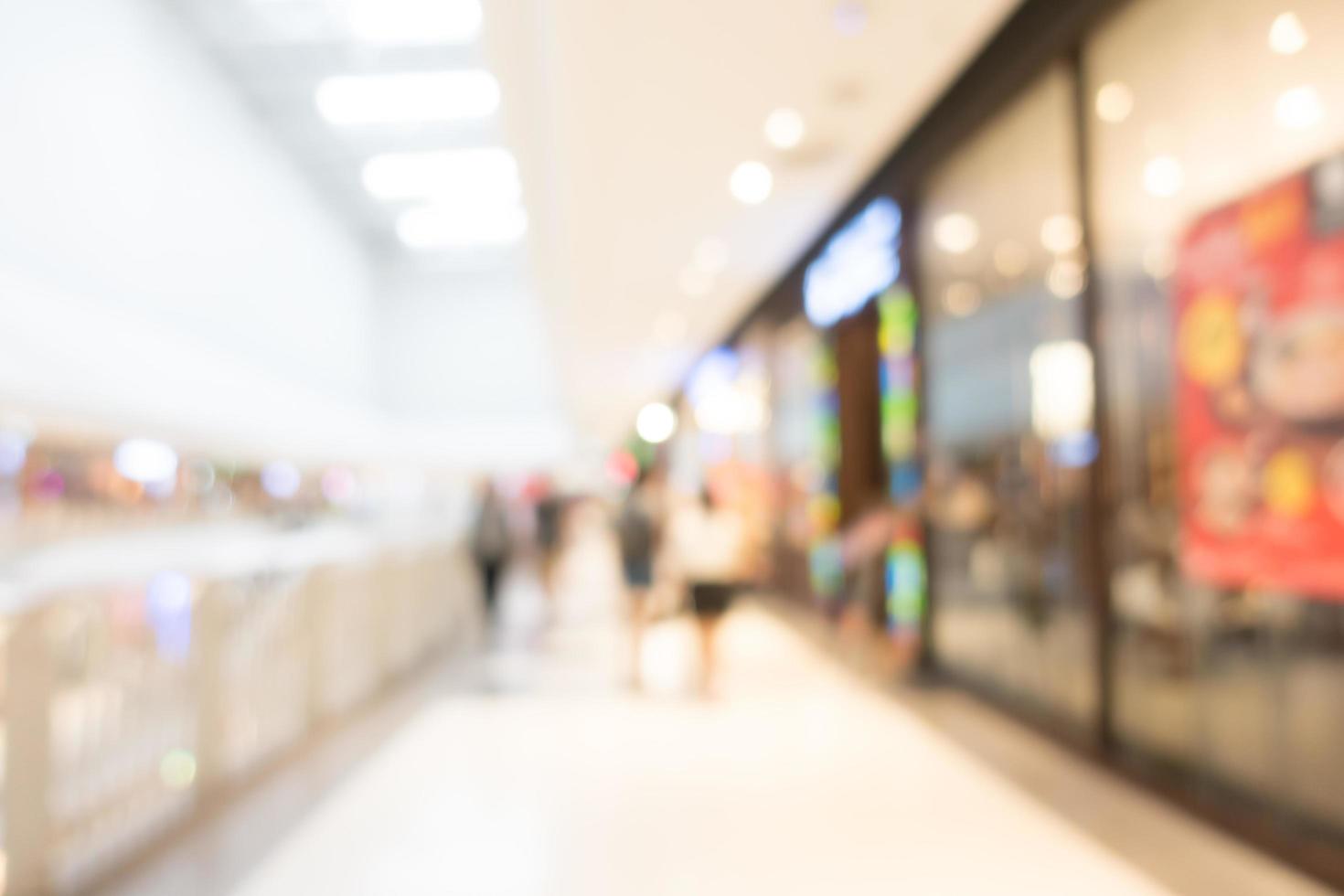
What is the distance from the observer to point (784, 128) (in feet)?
16.7

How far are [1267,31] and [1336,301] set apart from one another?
98cm

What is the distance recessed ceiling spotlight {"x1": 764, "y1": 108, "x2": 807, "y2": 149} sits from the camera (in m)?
4.89

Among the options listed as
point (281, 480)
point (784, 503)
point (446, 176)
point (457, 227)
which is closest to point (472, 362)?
point (457, 227)

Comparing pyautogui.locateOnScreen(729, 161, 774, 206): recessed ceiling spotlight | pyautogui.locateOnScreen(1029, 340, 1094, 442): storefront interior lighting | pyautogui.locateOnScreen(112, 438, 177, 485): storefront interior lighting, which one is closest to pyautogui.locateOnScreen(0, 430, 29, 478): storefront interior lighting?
pyautogui.locateOnScreen(112, 438, 177, 485): storefront interior lighting

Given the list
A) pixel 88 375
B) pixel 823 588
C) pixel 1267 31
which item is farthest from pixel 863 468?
pixel 88 375

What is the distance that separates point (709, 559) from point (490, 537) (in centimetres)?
187

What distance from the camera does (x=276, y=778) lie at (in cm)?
391

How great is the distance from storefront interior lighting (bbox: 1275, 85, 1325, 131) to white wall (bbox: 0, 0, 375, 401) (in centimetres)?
651

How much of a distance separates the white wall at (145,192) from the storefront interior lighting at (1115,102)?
20.1 feet

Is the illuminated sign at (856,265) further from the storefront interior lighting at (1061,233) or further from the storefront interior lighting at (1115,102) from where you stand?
the storefront interior lighting at (1115,102)

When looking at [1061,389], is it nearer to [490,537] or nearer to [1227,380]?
[1227,380]

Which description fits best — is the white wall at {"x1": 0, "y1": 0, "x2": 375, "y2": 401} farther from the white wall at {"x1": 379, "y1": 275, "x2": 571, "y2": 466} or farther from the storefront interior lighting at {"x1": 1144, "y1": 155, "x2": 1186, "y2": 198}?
the storefront interior lighting at {"x1": 1144, "y1": 155, "x2": 1186, "y2": 198}

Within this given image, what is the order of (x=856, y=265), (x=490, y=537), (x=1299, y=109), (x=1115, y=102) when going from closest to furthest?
(x=1299, y=109) < (x=1115, y=102) < (x=490, y=537) < (x=856, y=265)

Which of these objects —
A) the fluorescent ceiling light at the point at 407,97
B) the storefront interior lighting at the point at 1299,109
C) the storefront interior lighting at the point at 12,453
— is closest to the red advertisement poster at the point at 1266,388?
the storefront interior lighting at the point at 1299,109
